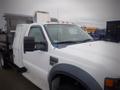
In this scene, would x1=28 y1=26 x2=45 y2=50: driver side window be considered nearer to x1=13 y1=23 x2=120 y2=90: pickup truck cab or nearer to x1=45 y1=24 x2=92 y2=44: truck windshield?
x1=13 y1=23 x2=120 y2=90: pickup truck cab

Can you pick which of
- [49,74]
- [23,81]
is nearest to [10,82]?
[23,81]

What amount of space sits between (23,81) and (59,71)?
76.6 inches

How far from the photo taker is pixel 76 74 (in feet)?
6.35

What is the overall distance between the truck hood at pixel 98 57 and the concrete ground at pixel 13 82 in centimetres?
157

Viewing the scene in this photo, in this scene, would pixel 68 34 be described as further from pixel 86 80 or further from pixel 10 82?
pixel 10 82

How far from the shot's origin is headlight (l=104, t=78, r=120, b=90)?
1690mm

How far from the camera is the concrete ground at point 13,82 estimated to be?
11.6 ft

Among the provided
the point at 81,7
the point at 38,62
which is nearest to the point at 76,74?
the point at 81,7

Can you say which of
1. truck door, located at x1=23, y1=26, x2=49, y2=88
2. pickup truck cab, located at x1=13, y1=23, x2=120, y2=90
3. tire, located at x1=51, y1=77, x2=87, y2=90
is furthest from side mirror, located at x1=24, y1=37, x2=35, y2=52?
tire, located at x1=51, y1=77, x2=87, y2=90

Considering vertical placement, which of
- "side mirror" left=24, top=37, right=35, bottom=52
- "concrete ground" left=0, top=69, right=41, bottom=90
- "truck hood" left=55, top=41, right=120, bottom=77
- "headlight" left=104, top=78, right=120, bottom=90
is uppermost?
"side mirror" left=24, top=37, right=35, bottom=52

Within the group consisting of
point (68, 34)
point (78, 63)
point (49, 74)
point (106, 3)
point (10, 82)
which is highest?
point (106, 3)

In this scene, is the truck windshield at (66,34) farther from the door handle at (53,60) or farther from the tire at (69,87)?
the tire at (69,87)

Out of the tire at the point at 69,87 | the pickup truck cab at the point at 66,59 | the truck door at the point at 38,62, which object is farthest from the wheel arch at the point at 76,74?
the truck door at the point at 38,62

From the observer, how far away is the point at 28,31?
132 inches
